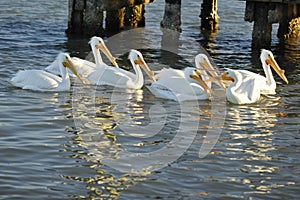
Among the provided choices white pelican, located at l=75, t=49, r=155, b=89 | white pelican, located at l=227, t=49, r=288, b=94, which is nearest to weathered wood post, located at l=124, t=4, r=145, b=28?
white pelican, located at l=227, t=49, r=288, b=94

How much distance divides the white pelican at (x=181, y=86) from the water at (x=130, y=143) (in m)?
0.20

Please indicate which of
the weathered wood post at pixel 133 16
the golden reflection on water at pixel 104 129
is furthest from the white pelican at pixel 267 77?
the weathered wood post at pixel 133 16

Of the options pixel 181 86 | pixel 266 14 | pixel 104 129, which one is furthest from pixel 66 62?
pixel 266 14

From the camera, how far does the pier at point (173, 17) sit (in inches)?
615

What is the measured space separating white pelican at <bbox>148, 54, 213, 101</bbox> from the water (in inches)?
7.9

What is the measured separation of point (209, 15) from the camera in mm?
19578

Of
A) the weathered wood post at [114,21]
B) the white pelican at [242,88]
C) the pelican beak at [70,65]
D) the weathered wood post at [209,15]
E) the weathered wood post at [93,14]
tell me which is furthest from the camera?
the weathered wood post at [209,15]

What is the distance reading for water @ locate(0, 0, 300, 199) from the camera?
779 cm

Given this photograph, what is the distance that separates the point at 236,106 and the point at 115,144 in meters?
3.04

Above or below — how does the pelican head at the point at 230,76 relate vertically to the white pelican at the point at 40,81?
above

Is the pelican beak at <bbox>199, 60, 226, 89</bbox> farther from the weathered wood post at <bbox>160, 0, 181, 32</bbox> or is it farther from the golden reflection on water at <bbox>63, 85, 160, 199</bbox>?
the weathered wood post at <bbox>160, 0, 181, 32</bbox>

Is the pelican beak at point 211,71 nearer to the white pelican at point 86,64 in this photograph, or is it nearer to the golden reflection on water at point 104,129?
the golden reflection on water at point 104,129

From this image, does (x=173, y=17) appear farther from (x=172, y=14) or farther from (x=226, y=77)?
(x=226, y=77)

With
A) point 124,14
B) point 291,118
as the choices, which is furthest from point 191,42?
point 291,118
